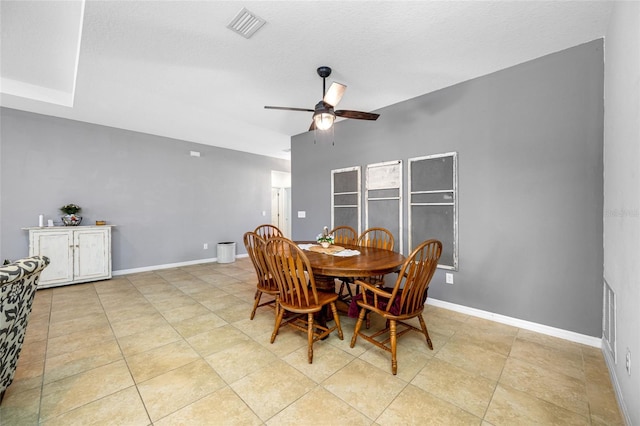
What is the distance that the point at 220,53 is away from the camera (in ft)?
7.95

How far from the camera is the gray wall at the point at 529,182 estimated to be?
2.21 meters

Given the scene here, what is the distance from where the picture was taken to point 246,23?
80.0 inches

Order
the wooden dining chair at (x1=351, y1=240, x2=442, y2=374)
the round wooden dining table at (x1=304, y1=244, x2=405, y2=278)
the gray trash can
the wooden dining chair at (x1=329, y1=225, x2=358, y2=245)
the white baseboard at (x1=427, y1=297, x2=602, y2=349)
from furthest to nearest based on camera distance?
1. the gray trash can
2. the wooden dining chair at (x1=329, y1=225, x2=358, y2=245)
3. the white baseboard at (x1=427, y1=297, x2=602, y2=349)
4. the round wooden dining table at (x1=304, y1=244, x2=405, y2=278)
5. the wooden dining chair at (x1=351, y1=240, x2=442, y2=374)

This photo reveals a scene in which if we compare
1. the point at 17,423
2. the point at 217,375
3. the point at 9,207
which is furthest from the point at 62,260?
the point at 217,375

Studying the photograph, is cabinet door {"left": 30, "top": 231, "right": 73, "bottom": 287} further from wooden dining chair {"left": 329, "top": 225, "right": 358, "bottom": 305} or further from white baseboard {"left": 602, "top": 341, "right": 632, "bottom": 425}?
white baseboard {"left": 602, "top": 341, "right": 632, "bottom": 425}

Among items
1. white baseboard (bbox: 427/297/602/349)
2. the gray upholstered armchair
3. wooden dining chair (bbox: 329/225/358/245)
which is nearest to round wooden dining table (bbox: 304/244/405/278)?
wooden dining chair (bbox: 329/225/358/245)

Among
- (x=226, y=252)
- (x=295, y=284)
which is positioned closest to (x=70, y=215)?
(x=226, y=252)

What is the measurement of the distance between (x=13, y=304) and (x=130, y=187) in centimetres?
398

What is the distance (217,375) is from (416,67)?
3.32 metres

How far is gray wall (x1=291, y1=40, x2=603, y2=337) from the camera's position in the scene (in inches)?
86.8

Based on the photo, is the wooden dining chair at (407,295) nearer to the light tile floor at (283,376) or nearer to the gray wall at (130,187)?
the light tile floor at (283,376)

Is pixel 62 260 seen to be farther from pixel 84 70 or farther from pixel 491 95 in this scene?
pixel 491 95

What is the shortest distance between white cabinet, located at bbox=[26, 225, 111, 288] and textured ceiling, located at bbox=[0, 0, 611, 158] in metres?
1.90

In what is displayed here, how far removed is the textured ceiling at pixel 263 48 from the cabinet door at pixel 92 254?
198 cm
